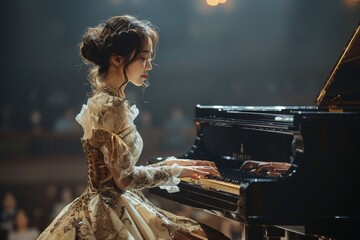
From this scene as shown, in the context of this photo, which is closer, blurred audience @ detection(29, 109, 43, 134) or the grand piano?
the grand piano

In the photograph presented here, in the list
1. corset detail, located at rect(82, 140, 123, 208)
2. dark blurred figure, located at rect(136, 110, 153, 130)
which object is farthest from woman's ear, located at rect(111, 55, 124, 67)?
dark blurred figure, located at rect(136, 110, 153, 130)

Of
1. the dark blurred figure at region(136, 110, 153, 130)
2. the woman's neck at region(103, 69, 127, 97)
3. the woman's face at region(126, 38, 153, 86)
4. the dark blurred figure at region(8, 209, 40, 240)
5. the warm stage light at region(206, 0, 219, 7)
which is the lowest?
the dark blurred figure at region(8, 209, 40, 240)

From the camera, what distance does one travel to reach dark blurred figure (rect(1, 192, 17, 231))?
18.4ft

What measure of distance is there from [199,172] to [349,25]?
409 centimetres

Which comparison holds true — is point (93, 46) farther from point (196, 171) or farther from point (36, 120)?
point (36, 120)

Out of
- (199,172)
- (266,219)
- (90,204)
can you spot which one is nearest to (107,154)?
(90,204)

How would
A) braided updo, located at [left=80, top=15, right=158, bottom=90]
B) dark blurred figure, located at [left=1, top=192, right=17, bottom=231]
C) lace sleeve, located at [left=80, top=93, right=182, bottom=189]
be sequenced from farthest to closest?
dark blurred figure, located at [left=1, top=192, right=17, bottom=231], braided updo, located at [left=80, top=15, right=158, bottom=90], lace sleeve, located at [left=80, top=93, right=182, bottom=189]

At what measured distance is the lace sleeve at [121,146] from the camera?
266cm

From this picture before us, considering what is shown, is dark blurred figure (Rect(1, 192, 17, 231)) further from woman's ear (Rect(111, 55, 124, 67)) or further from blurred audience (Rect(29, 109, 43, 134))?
woman's ear (Rect(111, 55, 124, 67))

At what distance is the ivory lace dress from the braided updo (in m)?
0.13

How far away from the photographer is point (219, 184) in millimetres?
2951

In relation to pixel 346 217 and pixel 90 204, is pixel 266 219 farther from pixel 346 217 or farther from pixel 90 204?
pixel 90 204

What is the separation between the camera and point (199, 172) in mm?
2859

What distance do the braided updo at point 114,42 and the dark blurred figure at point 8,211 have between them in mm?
3059
